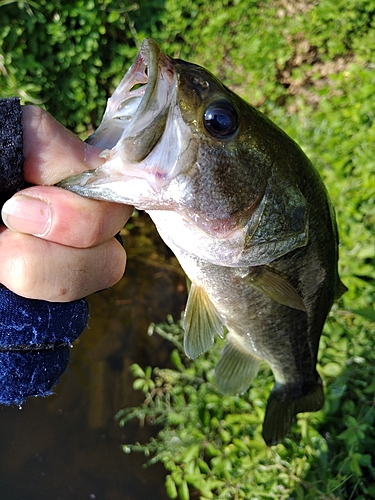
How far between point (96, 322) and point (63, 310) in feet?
8.63

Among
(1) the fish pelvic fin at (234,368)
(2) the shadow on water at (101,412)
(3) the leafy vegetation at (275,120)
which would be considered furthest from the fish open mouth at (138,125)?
(2) the shadow on water at (101,412)

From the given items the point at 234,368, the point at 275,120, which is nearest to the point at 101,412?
the point at 234,368

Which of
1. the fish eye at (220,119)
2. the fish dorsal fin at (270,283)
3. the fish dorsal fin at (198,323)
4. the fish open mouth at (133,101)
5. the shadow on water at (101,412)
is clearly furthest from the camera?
the shadow on water at (101,412)

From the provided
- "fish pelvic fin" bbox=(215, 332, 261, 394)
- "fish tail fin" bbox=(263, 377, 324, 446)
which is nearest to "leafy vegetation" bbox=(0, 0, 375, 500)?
"fish tail fin" bbox=(263, 377, 324, 446)

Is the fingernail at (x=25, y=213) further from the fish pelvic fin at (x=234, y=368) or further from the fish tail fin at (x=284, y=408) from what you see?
the fish tail fin at (x=284, y=408)

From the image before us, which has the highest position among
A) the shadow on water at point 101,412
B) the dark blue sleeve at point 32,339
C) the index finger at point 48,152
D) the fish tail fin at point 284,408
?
the index finger at point 48,152

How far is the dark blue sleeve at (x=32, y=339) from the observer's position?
1.09 metres

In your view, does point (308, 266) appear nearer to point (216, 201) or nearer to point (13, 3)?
point (216, 201)

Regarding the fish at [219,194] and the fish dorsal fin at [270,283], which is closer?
the fish at [219,194]

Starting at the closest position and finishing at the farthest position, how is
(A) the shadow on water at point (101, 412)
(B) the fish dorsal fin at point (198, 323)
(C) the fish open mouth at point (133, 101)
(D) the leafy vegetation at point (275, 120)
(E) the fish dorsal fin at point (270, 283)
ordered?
(C) the fish open mouth at point (133, 101)
(E) the fish dorsal fin at point (270, 283)
(B) the fish dorsal fin at point (198, 323)
(D) the leafy vegetation at point (275, 120)
(A) the shadow on water at point (101, 412)

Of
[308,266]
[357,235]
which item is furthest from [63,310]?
[357,235]

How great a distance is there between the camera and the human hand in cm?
95

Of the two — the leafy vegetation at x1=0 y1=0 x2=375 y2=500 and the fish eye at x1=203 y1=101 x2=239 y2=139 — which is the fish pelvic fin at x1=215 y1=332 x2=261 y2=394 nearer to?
the leafy vegetation at x1=0 y1=0 x2=375 y2=500

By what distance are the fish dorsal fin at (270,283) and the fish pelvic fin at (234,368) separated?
1.81ft
